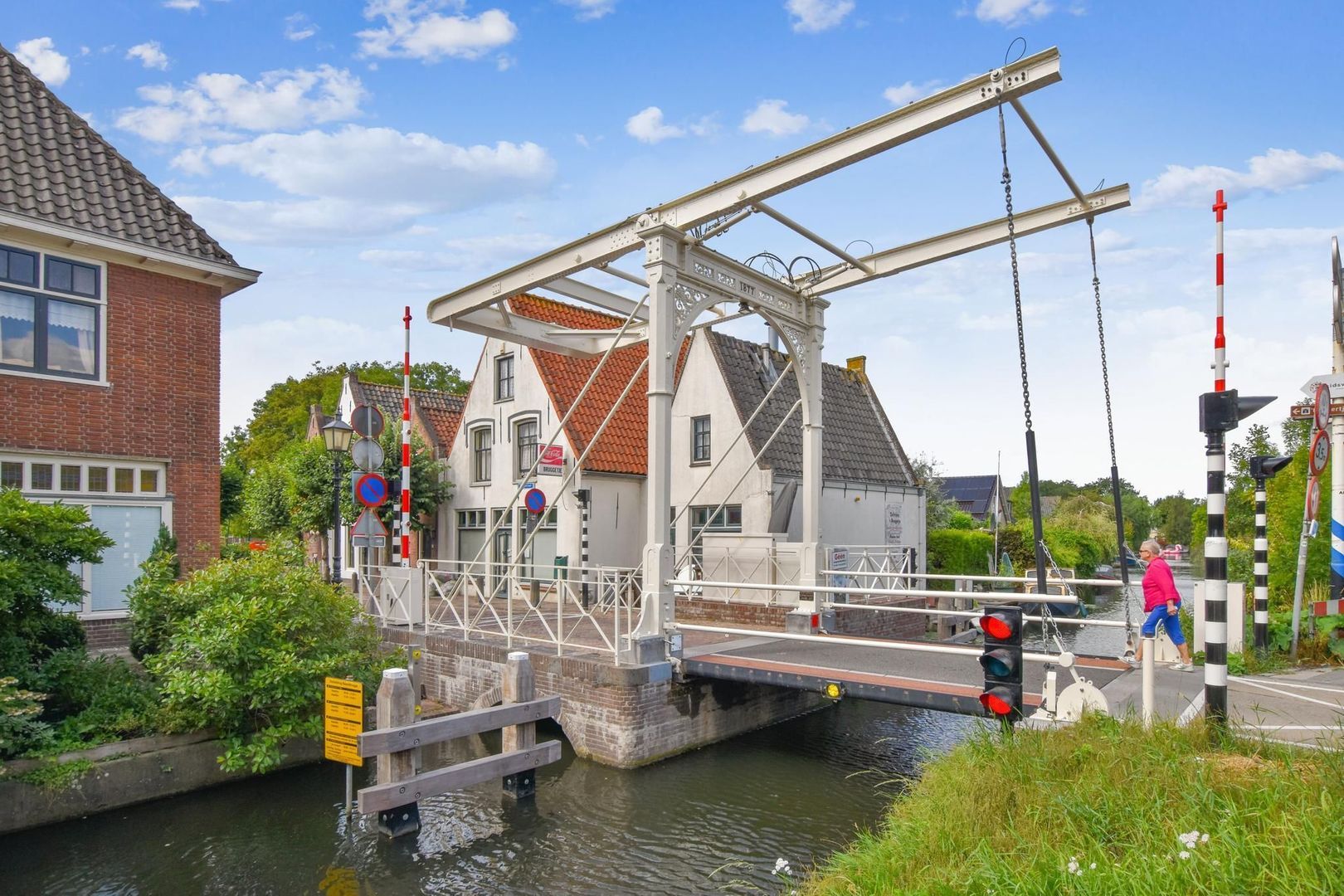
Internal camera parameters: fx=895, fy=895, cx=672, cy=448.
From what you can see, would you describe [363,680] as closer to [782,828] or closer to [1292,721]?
[782,828]

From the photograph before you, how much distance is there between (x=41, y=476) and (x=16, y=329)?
1908mm

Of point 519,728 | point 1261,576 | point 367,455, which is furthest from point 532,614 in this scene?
point 1261,576

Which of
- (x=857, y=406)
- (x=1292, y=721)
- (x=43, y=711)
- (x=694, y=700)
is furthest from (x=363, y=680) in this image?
(x=857, y=406)

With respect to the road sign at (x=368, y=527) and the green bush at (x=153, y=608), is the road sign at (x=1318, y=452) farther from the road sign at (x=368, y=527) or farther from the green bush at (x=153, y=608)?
the green bush at (x=153, y=608)

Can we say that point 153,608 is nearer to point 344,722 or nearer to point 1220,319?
point 344,722

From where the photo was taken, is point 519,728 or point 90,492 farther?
point 90,492

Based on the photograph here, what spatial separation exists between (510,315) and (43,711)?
796 centimetres

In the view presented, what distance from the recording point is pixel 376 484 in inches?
487

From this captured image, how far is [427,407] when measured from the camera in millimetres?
25578

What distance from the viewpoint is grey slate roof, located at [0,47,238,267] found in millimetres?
11648

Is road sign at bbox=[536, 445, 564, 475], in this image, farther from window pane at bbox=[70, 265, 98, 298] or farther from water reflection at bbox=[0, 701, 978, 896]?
window pane at bbox=[70, 265, 98, 298]

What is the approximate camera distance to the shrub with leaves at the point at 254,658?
9047 millimetres

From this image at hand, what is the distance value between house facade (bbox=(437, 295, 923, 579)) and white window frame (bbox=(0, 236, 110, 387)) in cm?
779

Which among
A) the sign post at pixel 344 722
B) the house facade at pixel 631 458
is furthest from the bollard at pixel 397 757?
the house facade at pixel 631 458
